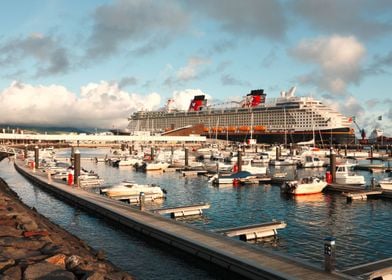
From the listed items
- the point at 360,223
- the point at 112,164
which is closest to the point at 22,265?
the point at 360,223

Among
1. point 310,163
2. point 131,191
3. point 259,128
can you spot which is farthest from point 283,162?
point 259,128

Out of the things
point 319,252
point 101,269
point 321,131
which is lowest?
point 319,252

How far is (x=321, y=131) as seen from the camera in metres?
113

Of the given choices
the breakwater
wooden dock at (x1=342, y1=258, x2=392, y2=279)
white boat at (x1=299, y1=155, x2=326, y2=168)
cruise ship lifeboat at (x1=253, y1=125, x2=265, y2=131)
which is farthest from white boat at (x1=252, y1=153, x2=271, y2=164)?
cruise ship lifeboat at (x1=253, y1=125, x2=265, y2=131)

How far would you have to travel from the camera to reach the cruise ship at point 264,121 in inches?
4469

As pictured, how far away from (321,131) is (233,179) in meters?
81.2

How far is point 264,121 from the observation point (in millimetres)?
127312

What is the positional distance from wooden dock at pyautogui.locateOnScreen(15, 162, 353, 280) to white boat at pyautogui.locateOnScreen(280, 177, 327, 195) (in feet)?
42.8

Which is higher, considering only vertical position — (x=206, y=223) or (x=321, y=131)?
(x=321, y=131)

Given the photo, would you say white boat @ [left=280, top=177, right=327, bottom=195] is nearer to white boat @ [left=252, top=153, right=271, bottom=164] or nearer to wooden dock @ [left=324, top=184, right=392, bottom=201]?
wooden dock @ [left=324, top=184, right=392, bottom=201]

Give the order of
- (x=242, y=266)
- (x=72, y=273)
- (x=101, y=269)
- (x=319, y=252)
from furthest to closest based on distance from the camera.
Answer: (x=319, y=252) < (x=242, y=266) < (x=101, y=269) < (x=72, y=273)

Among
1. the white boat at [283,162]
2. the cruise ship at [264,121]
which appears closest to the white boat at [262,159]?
the white boat at [283,162]

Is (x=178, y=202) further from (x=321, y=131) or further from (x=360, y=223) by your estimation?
(x=321, y=131)

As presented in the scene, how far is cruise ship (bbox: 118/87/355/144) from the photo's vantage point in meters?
114
